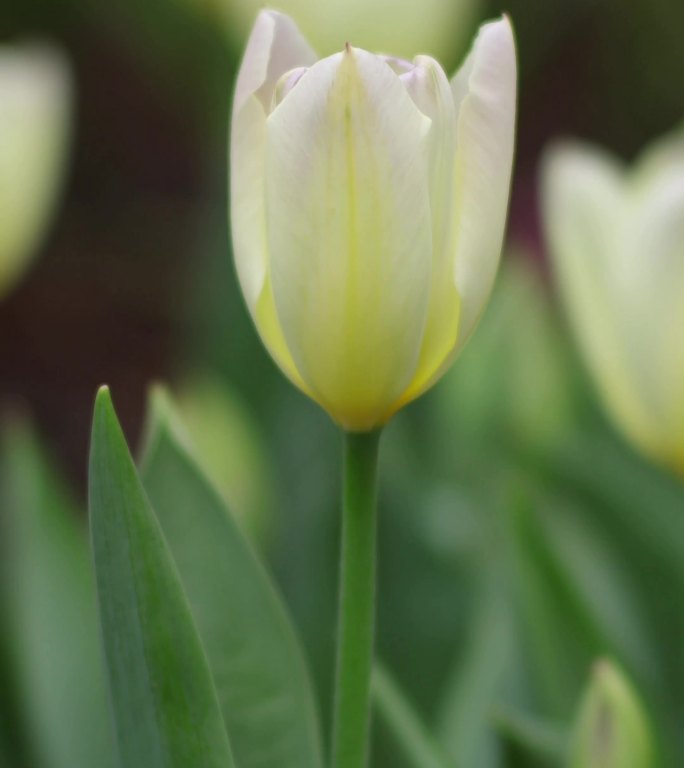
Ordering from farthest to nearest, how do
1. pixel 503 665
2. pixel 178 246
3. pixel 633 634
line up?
pixel 178 246, pixel 633 634, pixel 503 665

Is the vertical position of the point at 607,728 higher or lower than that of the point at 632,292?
lower

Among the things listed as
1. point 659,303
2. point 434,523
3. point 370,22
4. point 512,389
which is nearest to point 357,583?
point 659,303

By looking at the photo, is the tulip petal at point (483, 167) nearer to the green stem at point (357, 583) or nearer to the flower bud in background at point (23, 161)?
the green stem at point (357, 583)

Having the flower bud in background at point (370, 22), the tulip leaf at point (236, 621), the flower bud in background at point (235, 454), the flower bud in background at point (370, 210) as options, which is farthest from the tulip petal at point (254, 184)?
the flower bud in background at point (370, 22)

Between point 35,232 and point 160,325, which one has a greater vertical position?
point 35,232

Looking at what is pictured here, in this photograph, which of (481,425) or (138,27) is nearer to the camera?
(481,425)

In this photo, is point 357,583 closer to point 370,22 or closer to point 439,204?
point 439,204

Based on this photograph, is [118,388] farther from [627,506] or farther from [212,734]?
[212,734]

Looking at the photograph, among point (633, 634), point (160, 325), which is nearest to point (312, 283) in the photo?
point (633, 634)
